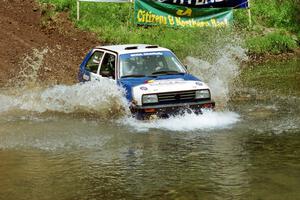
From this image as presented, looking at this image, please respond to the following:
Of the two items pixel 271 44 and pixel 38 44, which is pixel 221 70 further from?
pixel 38 44

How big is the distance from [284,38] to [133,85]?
14985mm

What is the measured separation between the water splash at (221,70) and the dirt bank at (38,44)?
4.22 m

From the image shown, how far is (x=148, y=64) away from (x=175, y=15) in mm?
12793

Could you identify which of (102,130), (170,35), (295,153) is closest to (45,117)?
(102,130)

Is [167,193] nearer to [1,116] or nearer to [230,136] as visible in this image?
[230,136]

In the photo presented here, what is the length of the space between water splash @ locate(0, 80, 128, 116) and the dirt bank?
3.78m

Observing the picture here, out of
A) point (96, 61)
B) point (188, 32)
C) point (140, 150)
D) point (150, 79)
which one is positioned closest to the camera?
point (140, 150)

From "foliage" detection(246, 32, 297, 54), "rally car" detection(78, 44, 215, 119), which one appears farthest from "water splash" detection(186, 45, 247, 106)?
"rally car" detection(78, 44, 215, 119)

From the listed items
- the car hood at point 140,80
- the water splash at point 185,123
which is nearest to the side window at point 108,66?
the car hood at point 140,80

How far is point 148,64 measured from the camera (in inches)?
494

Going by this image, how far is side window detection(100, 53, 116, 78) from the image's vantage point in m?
12.7

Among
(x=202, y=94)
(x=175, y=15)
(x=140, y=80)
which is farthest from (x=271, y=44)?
(x=140, y=80)

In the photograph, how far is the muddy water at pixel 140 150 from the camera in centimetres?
760

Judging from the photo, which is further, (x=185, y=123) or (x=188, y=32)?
(x=188, y=32)
